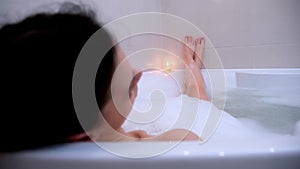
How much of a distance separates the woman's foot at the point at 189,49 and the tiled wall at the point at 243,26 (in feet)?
0.41

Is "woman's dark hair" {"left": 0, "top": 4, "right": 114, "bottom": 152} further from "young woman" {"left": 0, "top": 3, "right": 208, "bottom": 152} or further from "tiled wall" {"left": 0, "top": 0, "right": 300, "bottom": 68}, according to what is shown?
"tiled wall" {"left": 0, "top": 0, "right": 300, "bottom": 68}

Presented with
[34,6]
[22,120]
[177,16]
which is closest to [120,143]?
[22,120]

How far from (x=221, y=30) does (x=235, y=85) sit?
1.49 ft

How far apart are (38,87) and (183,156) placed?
0.28 meters

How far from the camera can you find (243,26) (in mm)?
1530

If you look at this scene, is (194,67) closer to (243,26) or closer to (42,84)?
(243,26)

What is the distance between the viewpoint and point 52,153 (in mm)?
398

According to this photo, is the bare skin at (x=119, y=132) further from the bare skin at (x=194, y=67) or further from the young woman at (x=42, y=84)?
the bare skin at (x=194, y=67)

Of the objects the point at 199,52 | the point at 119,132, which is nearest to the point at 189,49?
the point at 199,52

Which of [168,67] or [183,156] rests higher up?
[183,156]

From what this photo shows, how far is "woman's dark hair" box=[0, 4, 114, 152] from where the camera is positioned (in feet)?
1.27

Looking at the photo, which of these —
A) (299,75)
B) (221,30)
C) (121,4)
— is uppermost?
(121,4)

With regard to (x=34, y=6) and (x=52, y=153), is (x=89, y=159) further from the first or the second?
(x=34, y=6)

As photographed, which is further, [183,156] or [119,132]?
[119,132]
